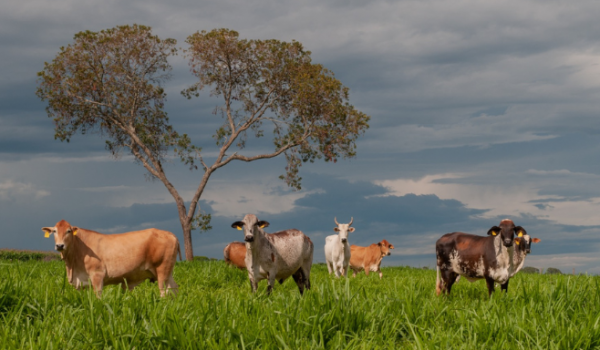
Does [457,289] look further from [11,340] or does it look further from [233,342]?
[11,340]

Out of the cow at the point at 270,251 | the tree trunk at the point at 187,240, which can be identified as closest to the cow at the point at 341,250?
the cow at the point at 270,251

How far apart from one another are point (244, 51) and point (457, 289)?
75.2 feet

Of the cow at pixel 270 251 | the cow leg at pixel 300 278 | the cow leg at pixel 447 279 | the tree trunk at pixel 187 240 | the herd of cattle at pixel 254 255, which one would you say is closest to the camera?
the herd of cattle at pixel 254 255

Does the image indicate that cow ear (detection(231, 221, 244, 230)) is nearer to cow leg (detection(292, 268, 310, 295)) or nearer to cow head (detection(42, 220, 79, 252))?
cow leg (detection(292, 268, 310, 295))

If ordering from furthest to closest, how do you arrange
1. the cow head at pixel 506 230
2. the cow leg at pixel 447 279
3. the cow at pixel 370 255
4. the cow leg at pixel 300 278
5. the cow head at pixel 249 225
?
the cow at pixel 370 255
the cow leg at pixel 300 278
the cow leg at pixel 447 279
the cow head at pixel 506 230
the cow head at pixel 249 225

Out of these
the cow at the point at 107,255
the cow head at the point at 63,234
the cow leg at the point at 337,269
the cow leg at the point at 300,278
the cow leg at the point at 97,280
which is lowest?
the cow leg at the point at 337,269

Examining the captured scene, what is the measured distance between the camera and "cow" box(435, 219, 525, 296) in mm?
11047

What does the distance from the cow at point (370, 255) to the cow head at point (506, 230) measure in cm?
1182

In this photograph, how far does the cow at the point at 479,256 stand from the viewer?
1105 centimetres

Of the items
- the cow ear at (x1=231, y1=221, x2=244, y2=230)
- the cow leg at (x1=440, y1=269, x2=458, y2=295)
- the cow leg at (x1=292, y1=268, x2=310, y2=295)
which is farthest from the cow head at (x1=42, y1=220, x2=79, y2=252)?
the cow leg at (x1=440, y1=269, x2=458, y2=295)

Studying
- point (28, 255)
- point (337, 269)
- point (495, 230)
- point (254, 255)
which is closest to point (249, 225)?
point (254, 255)

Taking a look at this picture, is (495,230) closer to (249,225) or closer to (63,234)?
(249,225)

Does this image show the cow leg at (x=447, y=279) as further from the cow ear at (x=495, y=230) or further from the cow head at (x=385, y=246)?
the cow head at (x=385, y=246)

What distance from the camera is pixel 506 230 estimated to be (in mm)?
11086
